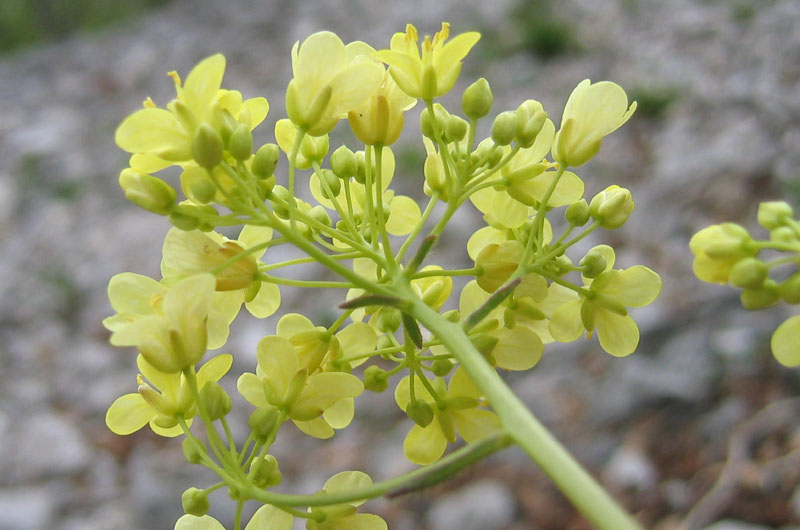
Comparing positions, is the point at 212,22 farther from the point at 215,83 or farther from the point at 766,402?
the point at 215,83

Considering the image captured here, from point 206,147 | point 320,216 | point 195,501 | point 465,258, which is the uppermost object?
point 206,147

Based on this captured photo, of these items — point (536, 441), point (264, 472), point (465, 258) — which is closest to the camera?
point (536, 441)

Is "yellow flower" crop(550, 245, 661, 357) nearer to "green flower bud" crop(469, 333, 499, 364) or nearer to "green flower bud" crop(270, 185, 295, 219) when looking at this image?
"green flower bud" crop(469, 333, 499, 364)

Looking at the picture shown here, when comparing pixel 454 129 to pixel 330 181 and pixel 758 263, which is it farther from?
pixel 758 263

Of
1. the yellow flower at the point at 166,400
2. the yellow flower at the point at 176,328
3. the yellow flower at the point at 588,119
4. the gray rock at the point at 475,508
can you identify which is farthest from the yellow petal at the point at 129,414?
the gray rock at the point at 475,508

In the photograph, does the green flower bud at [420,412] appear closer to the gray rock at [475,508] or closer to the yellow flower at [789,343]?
the yellow flower at [789,343]

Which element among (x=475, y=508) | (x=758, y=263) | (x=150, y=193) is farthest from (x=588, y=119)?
(x=475, y=508)

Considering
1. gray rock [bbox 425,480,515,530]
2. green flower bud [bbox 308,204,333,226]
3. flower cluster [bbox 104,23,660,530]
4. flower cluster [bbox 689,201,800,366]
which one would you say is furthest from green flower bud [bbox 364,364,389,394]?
gray rock [bbox 425,480,515,530]
